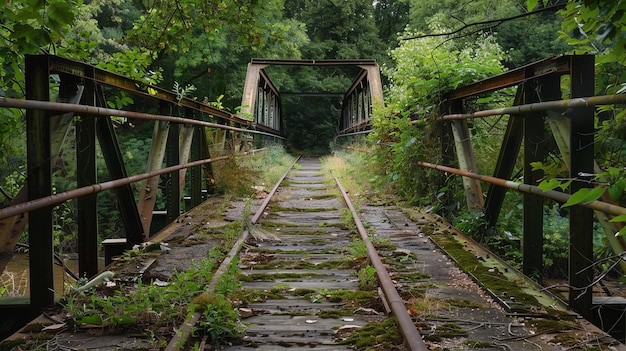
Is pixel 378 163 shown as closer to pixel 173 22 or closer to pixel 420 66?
pixel 420 66

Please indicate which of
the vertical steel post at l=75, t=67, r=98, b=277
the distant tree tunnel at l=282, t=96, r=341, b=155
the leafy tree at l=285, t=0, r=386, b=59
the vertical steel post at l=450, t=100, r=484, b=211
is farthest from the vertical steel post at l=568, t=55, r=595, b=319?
the distant tree tunnel at l=282, t=96, r=341, b=155

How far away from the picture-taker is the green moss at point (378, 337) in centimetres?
297

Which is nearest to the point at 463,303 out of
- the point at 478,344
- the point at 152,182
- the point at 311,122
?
the point at 478,344

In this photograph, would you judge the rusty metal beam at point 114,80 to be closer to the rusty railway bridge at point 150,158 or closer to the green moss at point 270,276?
the rusty railway bridge at point 150,158

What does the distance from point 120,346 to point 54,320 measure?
1.74ft

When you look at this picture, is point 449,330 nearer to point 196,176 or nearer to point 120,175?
point 120,175

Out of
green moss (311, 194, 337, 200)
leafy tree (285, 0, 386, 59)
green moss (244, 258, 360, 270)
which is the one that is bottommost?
green moss (244, 258, 360, 270)

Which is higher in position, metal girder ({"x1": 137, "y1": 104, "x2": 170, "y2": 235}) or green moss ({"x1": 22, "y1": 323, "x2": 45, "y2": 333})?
metal girder ({"x1": 137, "y1": 104, "x2": 170, "y2": 235})

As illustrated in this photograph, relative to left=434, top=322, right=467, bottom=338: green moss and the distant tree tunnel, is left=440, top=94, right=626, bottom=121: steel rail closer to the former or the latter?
left=434, top=322, right=467, bottom=338: green moss

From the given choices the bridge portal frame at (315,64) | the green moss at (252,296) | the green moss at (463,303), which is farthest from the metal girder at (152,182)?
the bridge portal frame at (315,64)

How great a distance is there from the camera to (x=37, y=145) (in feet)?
10.7

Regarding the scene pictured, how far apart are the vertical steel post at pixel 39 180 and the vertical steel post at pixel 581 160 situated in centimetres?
303

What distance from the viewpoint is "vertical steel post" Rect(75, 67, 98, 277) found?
3.97m

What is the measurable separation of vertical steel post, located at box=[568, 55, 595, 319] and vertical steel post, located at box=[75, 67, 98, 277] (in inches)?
123
